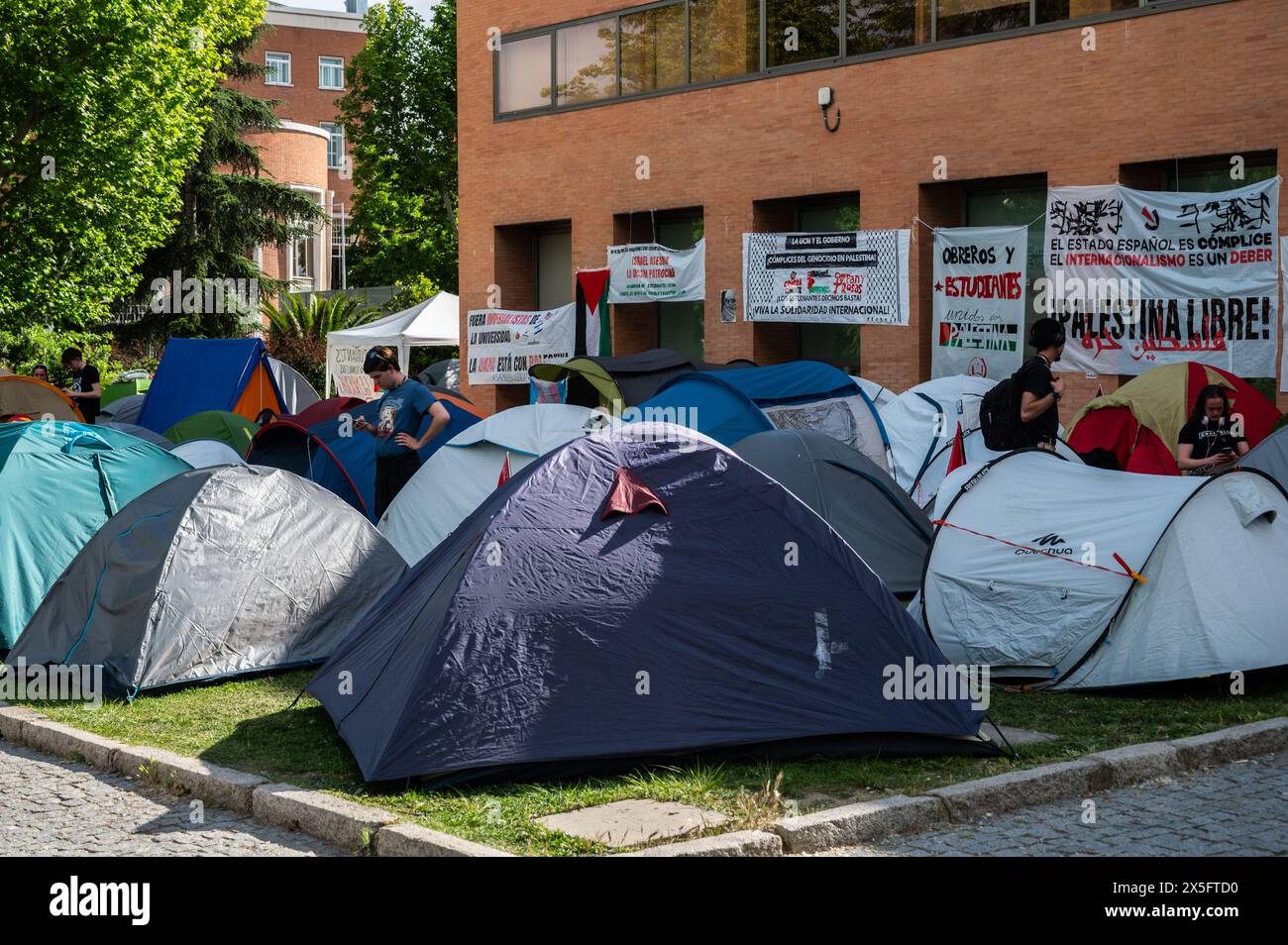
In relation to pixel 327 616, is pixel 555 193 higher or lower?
higher

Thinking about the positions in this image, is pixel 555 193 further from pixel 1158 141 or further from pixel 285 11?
pixel 285 11

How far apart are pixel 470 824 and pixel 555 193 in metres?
19.8

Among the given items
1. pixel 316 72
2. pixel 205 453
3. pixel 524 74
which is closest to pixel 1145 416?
pixel 205 453

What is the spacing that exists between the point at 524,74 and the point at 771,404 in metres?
13.0

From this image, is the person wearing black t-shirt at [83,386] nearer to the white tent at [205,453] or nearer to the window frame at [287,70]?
the white tent at [205,453]

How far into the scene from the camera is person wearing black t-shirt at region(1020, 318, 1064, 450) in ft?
30.7

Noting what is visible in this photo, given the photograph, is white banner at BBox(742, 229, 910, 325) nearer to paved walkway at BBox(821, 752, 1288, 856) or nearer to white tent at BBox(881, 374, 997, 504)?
white tent at BBox(881, 374, 997, 504)

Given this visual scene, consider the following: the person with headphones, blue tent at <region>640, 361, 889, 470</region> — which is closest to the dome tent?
blue tent at <region>640, 361, 889, 470</region>

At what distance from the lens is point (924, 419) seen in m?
15.1

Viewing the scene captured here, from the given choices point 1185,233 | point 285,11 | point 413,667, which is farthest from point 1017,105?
point 285,11

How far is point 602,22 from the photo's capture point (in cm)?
2375

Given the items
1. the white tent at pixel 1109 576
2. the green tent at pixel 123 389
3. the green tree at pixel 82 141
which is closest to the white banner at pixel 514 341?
the green tent at pixel 123 389

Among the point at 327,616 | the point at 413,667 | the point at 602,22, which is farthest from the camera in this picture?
the point at 602,22

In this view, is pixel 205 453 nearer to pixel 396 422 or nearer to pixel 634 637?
pixel 396 422
